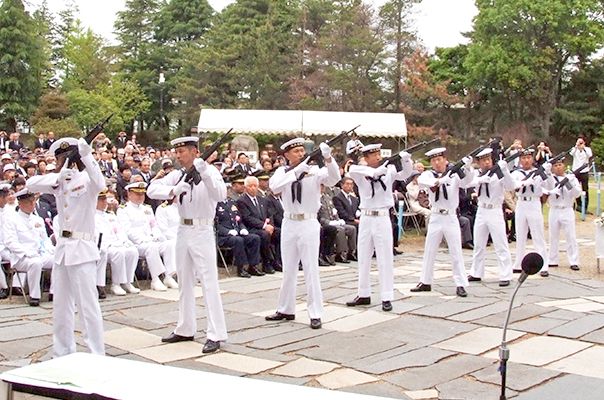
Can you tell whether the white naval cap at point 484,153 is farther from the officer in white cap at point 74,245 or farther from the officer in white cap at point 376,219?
the officer in white cap at point 74,245

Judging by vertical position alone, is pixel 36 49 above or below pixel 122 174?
above

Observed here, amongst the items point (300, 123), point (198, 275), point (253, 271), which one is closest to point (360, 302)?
point (198, 275)

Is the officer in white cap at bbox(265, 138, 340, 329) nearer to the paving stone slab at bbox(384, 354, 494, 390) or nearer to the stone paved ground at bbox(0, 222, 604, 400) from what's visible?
the stone paved ground at bbox(0, 222, 604, 400)

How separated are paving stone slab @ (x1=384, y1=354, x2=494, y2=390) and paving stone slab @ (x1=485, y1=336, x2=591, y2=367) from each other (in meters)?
0.30

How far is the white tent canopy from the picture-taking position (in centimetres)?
3108

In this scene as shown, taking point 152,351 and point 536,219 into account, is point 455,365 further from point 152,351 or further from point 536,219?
point 536,219

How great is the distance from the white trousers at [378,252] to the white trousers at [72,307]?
399cm

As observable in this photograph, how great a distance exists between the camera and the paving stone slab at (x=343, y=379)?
21.9ft

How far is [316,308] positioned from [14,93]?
4163 cm

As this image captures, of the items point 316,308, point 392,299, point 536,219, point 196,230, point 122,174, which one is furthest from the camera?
point 122,174

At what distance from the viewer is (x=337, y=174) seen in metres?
9.09

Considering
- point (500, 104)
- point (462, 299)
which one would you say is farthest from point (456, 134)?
point (462, 299)

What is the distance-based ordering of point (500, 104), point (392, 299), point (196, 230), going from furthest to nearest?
1. point (500, 104)
2. point (392, 299)
3. point (196, 230)

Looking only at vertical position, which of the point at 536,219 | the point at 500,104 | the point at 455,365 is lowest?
the point at 455,365
